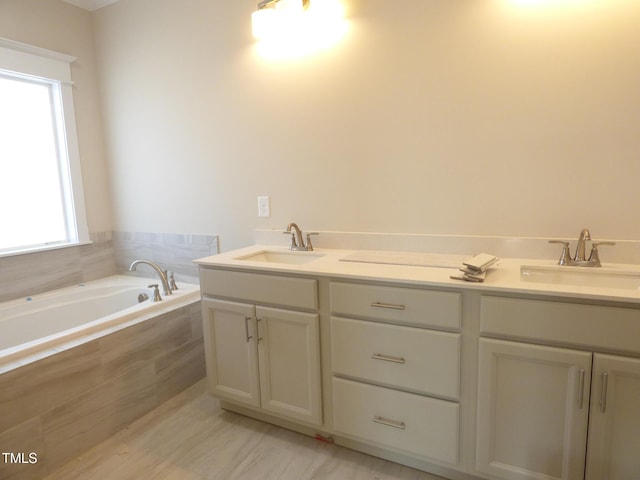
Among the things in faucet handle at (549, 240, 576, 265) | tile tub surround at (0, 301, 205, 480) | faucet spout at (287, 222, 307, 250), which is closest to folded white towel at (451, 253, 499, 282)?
faucet handle at (549, 240, 576, 265)

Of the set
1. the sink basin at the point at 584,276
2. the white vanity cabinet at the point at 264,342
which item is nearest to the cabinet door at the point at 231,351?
the white vanity cabinet at the point at 264,342

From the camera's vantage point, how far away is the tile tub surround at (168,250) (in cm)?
263

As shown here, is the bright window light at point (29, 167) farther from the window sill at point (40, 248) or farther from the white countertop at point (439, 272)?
the white countertop at point (439, 272)

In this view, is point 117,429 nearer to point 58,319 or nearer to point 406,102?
point 58,319

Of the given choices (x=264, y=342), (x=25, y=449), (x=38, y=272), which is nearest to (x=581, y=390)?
(x=264, y=342)

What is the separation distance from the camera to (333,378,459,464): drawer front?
1.46 metres

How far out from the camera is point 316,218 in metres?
2.19

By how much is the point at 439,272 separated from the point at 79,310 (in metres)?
2.39

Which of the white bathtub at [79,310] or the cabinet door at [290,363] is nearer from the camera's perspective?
the cabinet door at [290,363]

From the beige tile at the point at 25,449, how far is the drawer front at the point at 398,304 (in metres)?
1.35

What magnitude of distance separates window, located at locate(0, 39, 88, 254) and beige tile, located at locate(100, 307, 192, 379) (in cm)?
114

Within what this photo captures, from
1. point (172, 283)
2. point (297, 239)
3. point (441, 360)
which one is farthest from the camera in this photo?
point (172, 283)

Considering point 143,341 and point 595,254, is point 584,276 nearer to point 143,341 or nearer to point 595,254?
point 595,254

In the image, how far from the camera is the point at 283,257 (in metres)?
2.15
